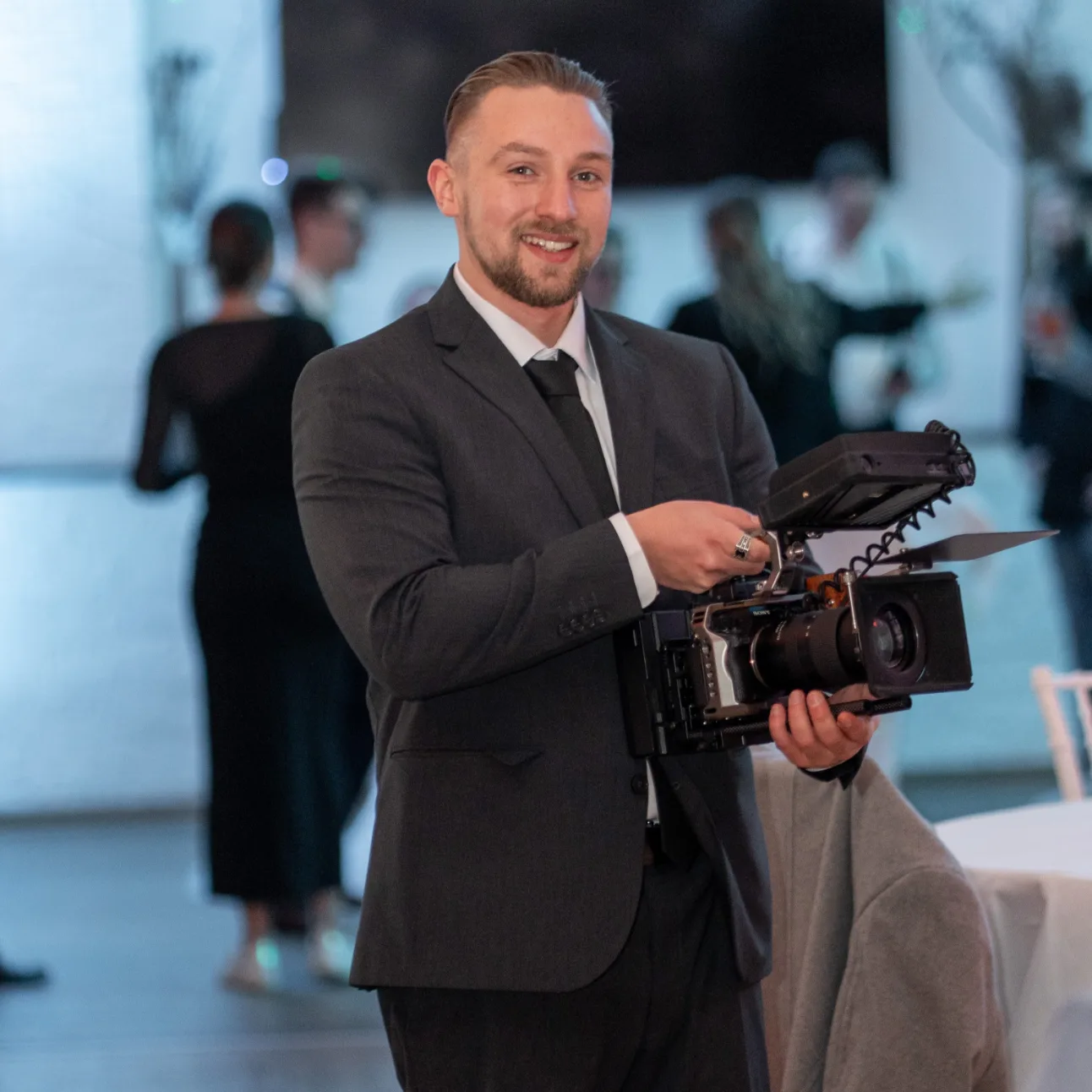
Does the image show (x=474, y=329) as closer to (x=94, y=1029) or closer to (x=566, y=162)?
(x=566, y=162)

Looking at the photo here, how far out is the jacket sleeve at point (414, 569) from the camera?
1353mm

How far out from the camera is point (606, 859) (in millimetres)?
1401

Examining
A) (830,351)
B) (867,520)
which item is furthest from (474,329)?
(830,351)

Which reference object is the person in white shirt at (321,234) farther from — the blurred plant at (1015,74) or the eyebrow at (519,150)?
the blurred plant at (1015,74)

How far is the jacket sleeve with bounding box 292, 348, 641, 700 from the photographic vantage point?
1.35 metres

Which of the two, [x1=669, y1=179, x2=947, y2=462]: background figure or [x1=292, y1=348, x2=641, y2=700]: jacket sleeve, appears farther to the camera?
[x1=669, y1=179, x2=947, y2=462]: background figure

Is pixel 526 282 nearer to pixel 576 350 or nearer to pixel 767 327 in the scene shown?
pixel 576 350

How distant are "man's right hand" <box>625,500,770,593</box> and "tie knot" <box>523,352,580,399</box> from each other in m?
Result: 0.20

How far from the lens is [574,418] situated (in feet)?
5.01

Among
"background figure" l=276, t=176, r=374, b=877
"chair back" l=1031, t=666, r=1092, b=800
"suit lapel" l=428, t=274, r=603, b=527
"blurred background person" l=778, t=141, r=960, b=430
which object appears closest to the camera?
"suit lapel" l=428, t=274, r=603, b=527

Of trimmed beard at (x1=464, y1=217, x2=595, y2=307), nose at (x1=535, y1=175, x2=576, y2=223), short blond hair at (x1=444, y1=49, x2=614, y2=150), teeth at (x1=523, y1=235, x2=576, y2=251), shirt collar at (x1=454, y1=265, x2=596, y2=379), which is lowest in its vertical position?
shirt collar at (x1=454, y1=265, x2=596, y2=379)

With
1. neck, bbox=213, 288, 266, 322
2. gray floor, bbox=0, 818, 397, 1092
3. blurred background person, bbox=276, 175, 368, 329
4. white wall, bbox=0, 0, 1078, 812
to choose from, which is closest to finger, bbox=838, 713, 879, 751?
gray floor, bbox=0, 818, 397, 1092

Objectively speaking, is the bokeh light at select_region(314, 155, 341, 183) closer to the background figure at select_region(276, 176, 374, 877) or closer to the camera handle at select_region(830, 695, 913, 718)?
the background figure at select_region(276, 176, 374, 877)

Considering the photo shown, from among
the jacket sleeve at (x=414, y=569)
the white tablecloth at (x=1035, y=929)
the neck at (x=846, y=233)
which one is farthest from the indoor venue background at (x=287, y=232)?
the jacket sleeve at (x=414, y=569)
